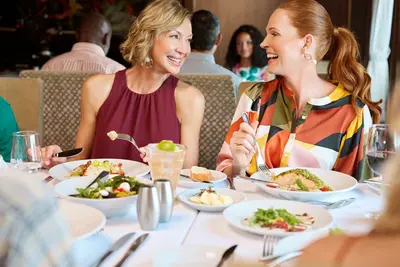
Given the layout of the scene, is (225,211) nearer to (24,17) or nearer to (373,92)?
(373,92)

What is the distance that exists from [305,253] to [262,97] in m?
1.82

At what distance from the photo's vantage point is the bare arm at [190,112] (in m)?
2.65

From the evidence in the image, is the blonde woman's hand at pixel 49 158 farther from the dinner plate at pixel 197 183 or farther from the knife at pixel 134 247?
the knife at pixel 134 247

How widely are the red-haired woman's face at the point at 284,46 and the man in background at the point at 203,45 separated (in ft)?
6.35

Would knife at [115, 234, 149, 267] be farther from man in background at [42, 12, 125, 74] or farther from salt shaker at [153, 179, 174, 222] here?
man in background at [42, 12, 125, 74]

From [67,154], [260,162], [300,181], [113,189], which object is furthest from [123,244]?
[260,162]

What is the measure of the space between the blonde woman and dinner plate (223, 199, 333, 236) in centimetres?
102

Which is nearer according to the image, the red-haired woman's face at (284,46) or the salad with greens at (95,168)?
the salad with greens at (95,168)

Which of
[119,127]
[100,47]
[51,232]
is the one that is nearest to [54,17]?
[100,47]

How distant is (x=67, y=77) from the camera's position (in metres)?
3.54

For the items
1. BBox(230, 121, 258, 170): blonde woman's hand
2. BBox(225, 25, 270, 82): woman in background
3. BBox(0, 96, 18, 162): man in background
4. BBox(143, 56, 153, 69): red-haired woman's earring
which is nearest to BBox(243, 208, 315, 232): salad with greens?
BBox(230, 121, 258, 170): blonde woman's hand

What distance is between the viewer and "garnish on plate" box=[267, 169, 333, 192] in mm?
1784

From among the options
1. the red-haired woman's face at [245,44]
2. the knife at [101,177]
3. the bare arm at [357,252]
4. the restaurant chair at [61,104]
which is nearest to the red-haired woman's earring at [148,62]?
the knife at [101,177]

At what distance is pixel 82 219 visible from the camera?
143 centimetres
